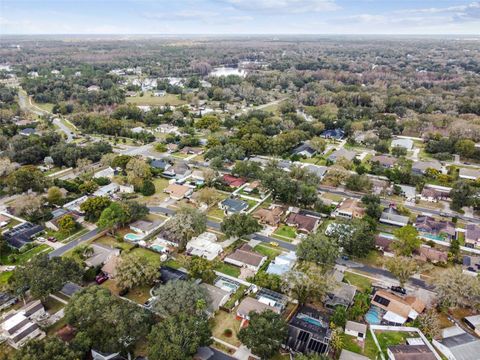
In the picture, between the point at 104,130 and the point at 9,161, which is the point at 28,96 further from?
the point at 9,161

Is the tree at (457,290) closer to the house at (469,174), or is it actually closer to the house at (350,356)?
the house at (350,356)

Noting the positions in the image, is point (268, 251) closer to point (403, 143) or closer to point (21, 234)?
point (21, 234)

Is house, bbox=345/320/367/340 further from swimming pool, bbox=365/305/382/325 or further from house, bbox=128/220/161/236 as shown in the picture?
house, bbox=128/220/161/236

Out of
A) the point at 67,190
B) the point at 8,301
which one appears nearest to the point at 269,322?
the point at 8,301

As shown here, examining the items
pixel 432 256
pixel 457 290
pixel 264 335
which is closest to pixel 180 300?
pixel 264 335

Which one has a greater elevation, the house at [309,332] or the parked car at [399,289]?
the house at [309,332]

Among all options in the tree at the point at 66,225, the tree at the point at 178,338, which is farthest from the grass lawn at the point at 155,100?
the tree at the point at 178,338

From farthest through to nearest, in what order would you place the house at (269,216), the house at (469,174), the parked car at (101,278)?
the house at (469,174)
the house at (269,216)
the parked car at (101,278)
